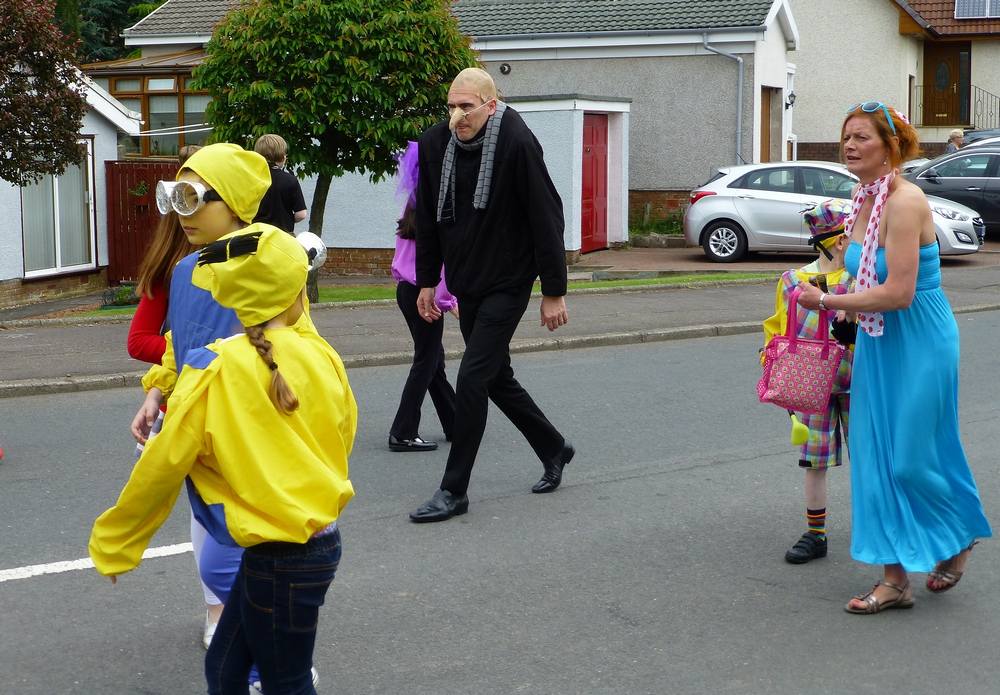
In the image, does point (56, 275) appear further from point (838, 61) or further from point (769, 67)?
point (838, 61)

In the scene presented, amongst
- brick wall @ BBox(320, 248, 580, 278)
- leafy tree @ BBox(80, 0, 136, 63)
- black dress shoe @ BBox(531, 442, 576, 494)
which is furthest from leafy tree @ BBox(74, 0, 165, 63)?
black dress shoe @ BBox(531, 442, 576, 494)

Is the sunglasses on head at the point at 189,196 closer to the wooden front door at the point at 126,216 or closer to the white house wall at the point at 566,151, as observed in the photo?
the white house wall at the point at 566,151

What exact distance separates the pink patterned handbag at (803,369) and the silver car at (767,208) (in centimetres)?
1465

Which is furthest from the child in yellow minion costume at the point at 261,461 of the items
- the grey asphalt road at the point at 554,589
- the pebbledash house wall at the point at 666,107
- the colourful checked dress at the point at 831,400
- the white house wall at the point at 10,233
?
the pebbledash house wall at the point at 666,107

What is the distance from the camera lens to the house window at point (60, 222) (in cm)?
1873

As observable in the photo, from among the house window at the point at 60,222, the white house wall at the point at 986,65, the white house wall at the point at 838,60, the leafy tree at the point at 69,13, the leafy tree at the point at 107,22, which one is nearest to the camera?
the house window at the point at 60,222

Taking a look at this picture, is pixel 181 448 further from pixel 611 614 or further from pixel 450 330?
pixel 450 330

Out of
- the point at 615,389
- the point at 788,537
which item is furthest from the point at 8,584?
the point at 615,389

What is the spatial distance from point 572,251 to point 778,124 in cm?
823

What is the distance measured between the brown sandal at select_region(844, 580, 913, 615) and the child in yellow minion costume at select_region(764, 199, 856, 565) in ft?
2.00

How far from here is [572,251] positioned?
20703 millimetres

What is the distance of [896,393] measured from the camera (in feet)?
16.1

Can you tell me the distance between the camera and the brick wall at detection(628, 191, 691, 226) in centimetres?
2538

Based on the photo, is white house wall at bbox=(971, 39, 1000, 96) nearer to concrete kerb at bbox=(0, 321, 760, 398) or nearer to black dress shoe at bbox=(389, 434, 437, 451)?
concrete kerb at bbox=(0, 321, 760, 398)
